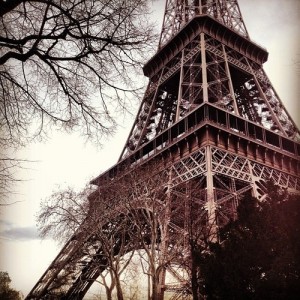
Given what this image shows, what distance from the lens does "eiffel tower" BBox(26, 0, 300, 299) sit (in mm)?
17984

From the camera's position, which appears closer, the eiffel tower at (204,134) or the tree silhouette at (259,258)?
the tree silhouette at (259,258)

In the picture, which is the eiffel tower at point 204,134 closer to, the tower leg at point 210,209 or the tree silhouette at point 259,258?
the tower leg at point 210,209

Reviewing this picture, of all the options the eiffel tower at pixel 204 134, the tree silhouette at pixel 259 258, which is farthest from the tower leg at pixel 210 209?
the tree silhouette at pixel 259 258

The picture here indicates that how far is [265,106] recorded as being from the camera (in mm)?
29688

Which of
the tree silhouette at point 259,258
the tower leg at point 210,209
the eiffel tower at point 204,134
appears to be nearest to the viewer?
the tree silhouette at point 259,258

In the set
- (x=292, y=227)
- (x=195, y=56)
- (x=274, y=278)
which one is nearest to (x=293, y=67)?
(x=292, y=227)

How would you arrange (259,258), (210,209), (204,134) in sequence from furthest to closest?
1. (204,134)
2. (210,209)
3. (259,258)

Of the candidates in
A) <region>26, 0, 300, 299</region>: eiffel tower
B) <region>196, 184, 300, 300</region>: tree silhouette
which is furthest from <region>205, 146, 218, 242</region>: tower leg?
<region>196, 184, 300, 300</region>: tree silhouette

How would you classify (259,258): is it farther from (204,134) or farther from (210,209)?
(204,134)

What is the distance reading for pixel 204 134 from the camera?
20.9 m

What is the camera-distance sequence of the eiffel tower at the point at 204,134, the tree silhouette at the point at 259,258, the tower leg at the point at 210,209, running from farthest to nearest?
1. the eiffel tower at the point at 204,134
2. the tower leg at the point at 210,209
3. the tree silhouette at the point at 259,258

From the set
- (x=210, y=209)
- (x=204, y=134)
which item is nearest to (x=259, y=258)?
(x=210, y=209)

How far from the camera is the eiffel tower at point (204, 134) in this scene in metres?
18.0

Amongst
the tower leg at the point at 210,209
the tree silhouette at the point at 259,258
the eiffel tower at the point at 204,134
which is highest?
the eiffel tower at the point at 204,134
